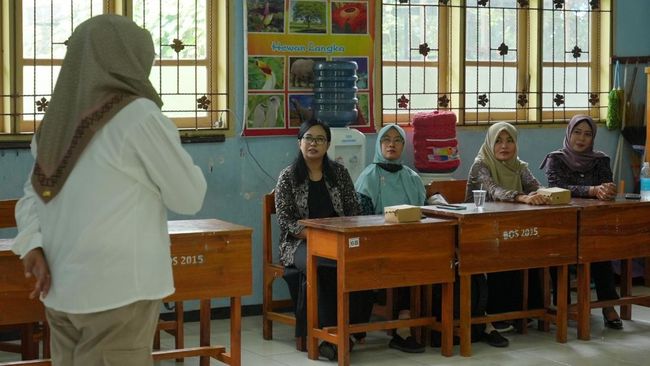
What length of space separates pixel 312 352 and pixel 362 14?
2356 millimetres

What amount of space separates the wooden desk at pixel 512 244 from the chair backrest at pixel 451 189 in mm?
394

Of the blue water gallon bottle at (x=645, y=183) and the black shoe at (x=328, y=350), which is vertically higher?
the blue water gallon bottle at (x=645, y=183)

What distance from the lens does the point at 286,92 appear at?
6215mm

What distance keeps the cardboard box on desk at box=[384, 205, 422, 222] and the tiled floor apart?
28.8 inches

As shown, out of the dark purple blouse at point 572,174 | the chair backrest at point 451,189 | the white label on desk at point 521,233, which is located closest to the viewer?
the white label on desk at point 521,233

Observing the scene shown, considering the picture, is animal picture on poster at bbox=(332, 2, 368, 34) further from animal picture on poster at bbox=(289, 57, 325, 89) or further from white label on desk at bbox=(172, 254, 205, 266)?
white label on desk at bbox=(172, 254, 205, 266)

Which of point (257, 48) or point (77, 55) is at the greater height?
point (257, 48)

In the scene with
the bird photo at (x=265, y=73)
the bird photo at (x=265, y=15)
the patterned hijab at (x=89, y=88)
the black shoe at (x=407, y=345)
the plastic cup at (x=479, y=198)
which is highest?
the bird photo at (x=265, y=15)

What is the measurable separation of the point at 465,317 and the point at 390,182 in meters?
1.00

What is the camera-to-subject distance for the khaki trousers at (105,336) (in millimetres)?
2572

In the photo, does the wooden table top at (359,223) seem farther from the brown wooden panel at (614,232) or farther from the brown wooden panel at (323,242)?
the brown wooden panel at (614,232)

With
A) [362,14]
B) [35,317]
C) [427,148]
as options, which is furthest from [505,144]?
[35,317]

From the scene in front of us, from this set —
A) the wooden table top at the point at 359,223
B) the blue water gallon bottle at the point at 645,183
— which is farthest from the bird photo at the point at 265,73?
the blue water gallon bottle at the point at 645,183

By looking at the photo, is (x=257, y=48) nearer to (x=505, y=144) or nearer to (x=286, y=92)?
(x=286, y=92)
